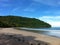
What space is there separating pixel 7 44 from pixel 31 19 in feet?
509

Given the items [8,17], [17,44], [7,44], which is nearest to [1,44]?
[7,44]

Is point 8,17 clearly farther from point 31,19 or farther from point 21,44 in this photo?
point 21,44

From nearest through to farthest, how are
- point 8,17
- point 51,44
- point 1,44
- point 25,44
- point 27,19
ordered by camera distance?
point 1,44 < point 25,44 < point 51,44 < point 8,17 < point 27,19

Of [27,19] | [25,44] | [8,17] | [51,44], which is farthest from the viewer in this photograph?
[27,19]

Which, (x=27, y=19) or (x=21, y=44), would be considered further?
(x=27, y=19)

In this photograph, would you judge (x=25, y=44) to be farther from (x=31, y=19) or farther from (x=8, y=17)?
(x=31, y=19)

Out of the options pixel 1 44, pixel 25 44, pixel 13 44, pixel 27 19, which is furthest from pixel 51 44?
pixel 27 19

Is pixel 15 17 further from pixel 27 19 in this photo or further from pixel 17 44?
pixel 17 44

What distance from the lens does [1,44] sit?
11594 mm

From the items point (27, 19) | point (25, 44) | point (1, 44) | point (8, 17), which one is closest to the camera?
point (1, 44)

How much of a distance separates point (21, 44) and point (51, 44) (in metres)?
3.13

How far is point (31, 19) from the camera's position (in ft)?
547

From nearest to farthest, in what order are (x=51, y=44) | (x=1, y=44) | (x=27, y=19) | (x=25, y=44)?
(x=1, y=44)
(x=25, y=44)
(x=51, y=44)
(x=27, y=19)

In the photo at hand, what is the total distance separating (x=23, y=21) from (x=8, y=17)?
1515 centimetres
